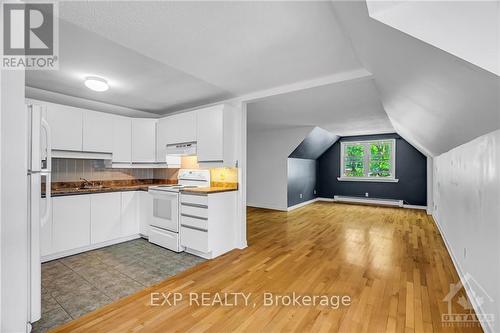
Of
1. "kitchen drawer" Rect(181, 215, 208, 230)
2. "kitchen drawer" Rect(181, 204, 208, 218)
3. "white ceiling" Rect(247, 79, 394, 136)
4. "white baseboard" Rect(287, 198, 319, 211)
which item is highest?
"white ceiling" Rect(247, 79, 394, 136)

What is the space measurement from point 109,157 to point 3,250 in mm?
2649

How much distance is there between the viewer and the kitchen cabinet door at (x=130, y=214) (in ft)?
12.2

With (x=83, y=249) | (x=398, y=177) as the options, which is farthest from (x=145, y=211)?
(x=398, y=177)

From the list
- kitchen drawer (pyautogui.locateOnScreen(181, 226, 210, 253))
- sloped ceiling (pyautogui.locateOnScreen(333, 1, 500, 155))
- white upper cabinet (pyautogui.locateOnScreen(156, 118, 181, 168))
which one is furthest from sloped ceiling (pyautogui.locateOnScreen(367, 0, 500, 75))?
white upper cabinet (pyautogui.locateOnScreen(156, 118, 181, 168))

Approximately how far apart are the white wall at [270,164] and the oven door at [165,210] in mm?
3642

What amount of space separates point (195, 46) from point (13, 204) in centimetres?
181

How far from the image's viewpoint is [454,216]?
3.03 meters

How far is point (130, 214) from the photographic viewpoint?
12.5 feet

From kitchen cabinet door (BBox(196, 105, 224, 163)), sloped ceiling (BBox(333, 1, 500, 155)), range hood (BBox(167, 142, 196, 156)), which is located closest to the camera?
sloped ceiling (BBox(333, 1, 500, 155))

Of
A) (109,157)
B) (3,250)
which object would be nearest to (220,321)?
(3,250)

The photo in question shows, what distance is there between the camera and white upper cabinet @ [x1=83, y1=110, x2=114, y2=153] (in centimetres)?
346

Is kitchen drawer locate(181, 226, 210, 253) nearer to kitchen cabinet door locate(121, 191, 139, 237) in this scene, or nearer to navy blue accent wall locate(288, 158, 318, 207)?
kitchen cabinet door locate(121, 191, 139, 237)

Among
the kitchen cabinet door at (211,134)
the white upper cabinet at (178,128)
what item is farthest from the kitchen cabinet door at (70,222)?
the kitchen cabinet door at (211,134)

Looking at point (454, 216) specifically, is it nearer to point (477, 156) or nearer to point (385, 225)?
point (477, 156)
